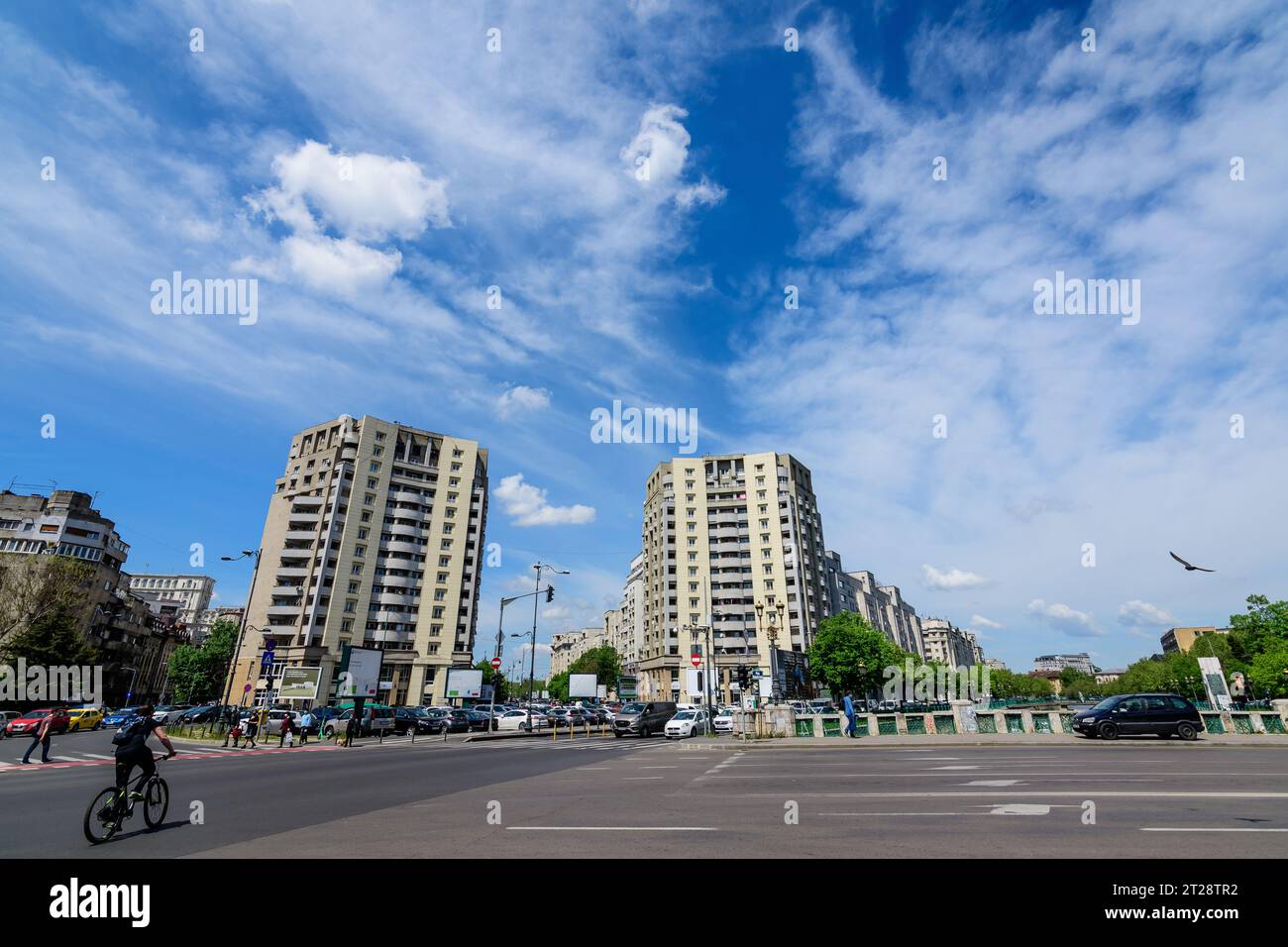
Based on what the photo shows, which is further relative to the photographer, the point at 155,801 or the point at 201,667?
the point at 201,667

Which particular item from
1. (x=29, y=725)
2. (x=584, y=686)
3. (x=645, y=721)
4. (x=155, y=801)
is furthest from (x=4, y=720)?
(x=584, y=686)

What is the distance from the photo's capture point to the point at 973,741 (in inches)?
939

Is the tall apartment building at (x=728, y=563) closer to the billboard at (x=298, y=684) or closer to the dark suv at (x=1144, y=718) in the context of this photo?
the billboard at (x=298, y=684)

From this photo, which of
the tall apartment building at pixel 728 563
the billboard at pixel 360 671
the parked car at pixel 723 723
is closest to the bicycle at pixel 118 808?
the parked car at pixel 723 723

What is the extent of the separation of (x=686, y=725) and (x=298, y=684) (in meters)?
46.7

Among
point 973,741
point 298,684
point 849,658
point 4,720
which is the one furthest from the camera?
point 849,658

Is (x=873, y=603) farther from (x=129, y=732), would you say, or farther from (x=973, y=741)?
(x=129, y=732)

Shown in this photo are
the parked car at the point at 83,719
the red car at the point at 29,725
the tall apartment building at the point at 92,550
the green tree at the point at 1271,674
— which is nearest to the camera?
the red car at the point at 29,725

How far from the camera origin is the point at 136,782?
861 cm

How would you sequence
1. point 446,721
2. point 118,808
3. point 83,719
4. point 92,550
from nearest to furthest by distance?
1. point 118,808
2. point 83,719
3. point 446,721
4. point 92,550

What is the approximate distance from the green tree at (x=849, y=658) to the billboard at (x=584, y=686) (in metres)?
31.9

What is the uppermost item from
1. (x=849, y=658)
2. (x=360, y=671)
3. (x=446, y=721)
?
(x=849, y=658)

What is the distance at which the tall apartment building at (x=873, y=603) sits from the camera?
342 ft


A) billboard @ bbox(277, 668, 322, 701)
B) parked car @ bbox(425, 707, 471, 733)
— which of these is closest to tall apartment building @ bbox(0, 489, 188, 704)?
billboard @ bbox(277, 668, 322, 701)
